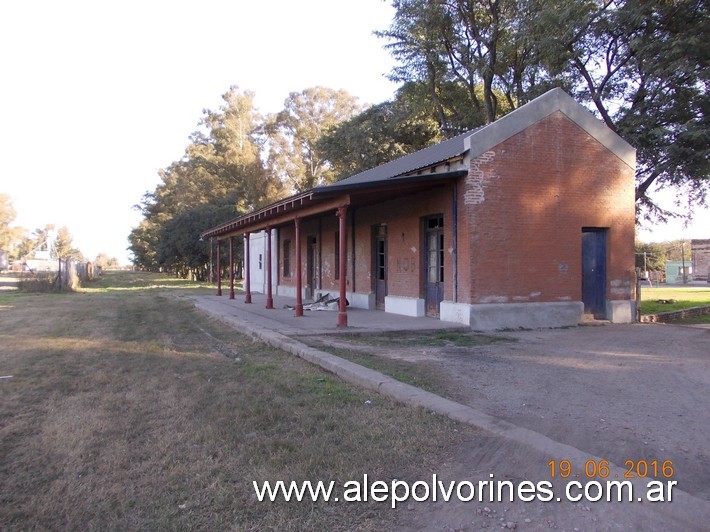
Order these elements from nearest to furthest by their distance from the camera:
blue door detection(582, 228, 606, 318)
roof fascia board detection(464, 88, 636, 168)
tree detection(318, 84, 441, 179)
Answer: roof fascia board detection(464, 88, 636, 168)
blue door detection(582, 228, 606, 318)
tree detection(318, 84, 441, 179)

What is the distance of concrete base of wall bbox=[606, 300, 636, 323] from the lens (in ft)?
44.6

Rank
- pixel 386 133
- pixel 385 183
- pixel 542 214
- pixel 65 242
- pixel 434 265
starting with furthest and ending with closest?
pixel 65 242 < pixel 386 133 < pixel 434 265 < pixel 542 214 < pixel 385 183

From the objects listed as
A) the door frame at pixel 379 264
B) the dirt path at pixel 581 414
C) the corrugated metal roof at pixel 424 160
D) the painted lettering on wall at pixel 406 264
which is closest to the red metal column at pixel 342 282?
the corrugated metal roof at pixel 424 160

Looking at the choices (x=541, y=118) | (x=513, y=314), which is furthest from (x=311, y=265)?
(x=541, y=118)

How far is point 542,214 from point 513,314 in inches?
102

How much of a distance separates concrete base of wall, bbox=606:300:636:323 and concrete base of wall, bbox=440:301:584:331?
113 cm

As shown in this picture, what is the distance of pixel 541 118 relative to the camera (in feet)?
41.4

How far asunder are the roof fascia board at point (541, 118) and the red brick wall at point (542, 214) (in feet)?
0.49

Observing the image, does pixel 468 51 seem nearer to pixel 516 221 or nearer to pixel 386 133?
pixel 386 133

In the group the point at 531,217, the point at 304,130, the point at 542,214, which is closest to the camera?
the point at 531,217

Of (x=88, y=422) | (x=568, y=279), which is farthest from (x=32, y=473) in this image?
(x=568, y=279)

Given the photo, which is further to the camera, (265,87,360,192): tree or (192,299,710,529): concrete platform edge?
(265,87,360,192): tree

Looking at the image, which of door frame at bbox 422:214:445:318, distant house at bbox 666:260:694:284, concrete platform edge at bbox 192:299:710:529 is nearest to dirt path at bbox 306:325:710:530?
concrete platform edge at bbox 192:299:710:529
